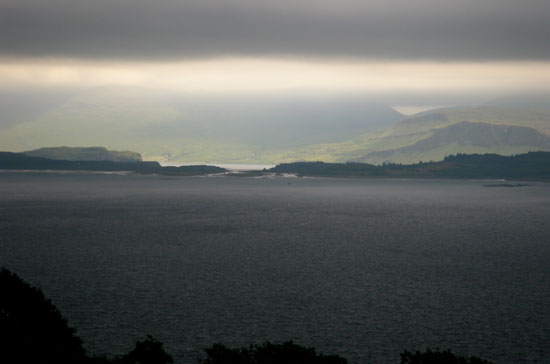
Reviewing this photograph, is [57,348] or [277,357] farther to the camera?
[57,348]

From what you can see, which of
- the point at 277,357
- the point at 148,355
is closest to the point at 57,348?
the point at 148,355

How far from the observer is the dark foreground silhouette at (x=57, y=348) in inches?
1743

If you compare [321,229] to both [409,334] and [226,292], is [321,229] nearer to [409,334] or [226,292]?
[226,292]

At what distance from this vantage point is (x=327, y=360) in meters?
45.5

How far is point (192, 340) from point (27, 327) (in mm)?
20084

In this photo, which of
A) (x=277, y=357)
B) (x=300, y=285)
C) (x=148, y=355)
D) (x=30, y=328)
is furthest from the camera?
→ (x=300, y=285)

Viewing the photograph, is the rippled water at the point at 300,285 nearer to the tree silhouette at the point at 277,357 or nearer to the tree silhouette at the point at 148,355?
the tree silhouette at the point at 277,357

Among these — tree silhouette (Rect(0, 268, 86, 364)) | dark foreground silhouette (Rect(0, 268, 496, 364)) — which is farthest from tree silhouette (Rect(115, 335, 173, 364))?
tree silhouette (Rect(0, 268, 86, 364))

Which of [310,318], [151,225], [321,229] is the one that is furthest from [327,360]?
[151,225]

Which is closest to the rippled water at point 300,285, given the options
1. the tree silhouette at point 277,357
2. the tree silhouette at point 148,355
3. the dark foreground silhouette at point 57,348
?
the dark foreground silhouette at point 57,348

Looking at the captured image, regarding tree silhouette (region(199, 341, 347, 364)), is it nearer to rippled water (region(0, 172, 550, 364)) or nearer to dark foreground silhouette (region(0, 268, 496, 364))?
dark foreground silhouette (region(0, 268, 496, 364))

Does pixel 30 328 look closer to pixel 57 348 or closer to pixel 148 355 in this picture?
pixel 57 348

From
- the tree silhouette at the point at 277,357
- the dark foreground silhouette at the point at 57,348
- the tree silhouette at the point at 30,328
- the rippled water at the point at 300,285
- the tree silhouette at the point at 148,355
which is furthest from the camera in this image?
the rippled water at the point at 300,285

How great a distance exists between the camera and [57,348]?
46.9 m
